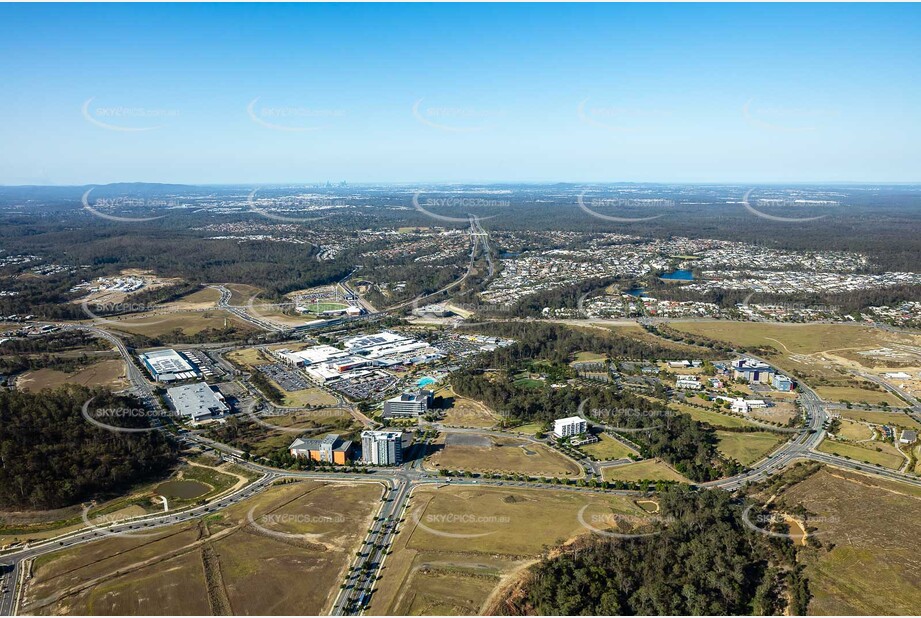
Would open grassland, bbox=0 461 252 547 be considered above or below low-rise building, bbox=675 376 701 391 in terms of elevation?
below

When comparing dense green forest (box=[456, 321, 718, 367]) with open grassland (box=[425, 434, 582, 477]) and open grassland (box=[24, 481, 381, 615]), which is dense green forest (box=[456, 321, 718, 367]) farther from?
open grassland (box=[24, 481, 381, 615])

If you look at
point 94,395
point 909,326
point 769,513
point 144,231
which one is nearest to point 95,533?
point 94,395

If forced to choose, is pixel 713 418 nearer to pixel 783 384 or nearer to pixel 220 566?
pixel 783 384

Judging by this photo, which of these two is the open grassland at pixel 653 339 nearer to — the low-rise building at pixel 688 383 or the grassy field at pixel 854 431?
the low-rise building at pixel 688 383

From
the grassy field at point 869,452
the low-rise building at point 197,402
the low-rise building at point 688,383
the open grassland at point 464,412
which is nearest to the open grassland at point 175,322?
the low-rise building at point 197,402

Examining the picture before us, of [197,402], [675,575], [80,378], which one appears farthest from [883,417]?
[80,378]

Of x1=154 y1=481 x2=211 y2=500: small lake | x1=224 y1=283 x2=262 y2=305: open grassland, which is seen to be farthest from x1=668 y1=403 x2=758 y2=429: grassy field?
x1=224 y1=283 x2=262 y2=305: open grassland
